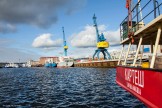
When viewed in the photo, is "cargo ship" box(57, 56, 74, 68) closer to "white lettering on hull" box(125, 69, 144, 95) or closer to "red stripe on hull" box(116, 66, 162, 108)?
"white lettering on hull" box(125, 69, 144, 95)

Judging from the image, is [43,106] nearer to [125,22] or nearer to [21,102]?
[21,102]

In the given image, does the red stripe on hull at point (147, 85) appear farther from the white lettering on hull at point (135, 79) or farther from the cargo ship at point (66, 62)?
the cargo ship at point (66, 62)

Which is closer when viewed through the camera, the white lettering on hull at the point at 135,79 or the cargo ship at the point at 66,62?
the white lettering on hull at the point at 135,79

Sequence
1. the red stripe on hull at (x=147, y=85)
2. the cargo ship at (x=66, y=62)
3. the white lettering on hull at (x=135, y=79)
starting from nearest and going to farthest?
the red stripe on hull at (x=147, y=85)
the white lettering on hull at (x=135, y=79)
the cargo ship at (x=66, y=62)

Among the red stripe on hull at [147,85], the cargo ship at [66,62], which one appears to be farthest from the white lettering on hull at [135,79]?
the cargo ship at [66,62]

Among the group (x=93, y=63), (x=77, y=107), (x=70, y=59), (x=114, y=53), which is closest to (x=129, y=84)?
(x=77, y=107)

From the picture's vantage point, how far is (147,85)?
9.04 metres

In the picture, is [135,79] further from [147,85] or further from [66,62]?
[66,62]

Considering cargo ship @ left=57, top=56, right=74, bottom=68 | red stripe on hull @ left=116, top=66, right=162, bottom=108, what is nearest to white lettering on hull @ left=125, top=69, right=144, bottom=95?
red stripe on hull @ left=116, top=66, right=162, bottom=108

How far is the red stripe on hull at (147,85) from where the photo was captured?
315 inches

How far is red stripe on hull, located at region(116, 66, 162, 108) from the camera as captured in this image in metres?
8.00

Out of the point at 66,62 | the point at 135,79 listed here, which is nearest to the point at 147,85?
the point at 135,79

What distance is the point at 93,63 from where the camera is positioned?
127688 mm

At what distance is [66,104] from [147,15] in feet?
35.6
